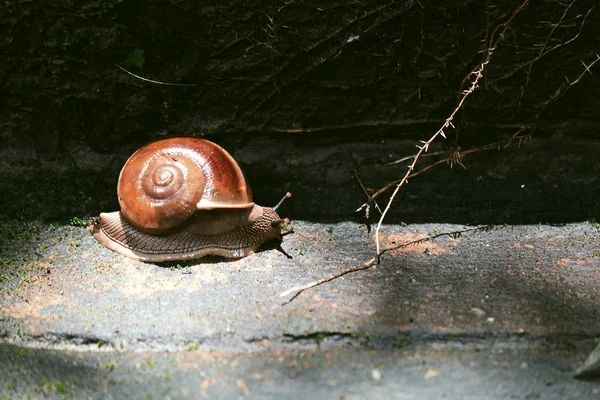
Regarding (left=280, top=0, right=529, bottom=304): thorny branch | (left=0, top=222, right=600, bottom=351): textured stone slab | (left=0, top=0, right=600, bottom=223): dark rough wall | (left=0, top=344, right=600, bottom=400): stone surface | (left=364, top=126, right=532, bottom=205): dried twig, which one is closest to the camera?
(left=0, top=344, right=600, bottom=400): stone surface

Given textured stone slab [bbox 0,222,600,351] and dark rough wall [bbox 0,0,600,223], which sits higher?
dark rough wall [bbox 0,0,600,223]

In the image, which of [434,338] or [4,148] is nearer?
[434,338]

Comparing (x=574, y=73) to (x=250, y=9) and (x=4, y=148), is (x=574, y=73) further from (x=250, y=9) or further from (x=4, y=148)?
(x=4, y=148)

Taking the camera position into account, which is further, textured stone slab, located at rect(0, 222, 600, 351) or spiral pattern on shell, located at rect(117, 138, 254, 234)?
spiral pattern on shell, located at rect(117, 138, 254, 234)

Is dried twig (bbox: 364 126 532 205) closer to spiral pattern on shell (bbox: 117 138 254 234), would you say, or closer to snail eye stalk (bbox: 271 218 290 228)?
snail eye stalk (bbox: 271 218 290 228)

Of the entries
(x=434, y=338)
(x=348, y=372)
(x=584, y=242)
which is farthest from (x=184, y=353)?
(x=584, y=242)

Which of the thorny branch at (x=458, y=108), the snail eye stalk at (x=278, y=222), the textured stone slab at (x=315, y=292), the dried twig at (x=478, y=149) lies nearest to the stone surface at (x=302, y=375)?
the textured stone slab at (x=315, y=292)

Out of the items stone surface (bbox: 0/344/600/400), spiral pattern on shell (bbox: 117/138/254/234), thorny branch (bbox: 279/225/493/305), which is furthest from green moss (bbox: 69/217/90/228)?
thorny branch (bbox: 279/225/493/305)

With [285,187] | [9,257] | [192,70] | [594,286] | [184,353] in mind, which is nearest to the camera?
[184,353]
